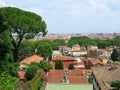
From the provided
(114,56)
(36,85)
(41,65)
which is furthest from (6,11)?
(114,56)

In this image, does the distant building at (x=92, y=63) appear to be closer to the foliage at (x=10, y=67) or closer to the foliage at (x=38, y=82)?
the foliage at (x=38, y=82)

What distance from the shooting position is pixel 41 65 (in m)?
35.9

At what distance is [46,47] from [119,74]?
1389 inches

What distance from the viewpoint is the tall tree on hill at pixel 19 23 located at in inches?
858

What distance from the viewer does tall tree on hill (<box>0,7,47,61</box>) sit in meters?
21.8

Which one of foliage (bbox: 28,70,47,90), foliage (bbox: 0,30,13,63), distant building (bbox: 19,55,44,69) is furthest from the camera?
distant building (bbox: 19,55,44,69)

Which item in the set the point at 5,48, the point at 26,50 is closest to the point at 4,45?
the point at 5,48

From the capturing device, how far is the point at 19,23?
2202cm

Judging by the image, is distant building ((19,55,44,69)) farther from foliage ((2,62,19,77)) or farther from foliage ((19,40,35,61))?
foliage ((2,62,19,77))

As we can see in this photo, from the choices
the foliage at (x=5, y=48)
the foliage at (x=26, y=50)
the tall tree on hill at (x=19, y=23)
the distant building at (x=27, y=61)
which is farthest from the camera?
the foliage at (x=26, y=50)

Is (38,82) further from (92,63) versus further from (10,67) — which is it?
(92,63)

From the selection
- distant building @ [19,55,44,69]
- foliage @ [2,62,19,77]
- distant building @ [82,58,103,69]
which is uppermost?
foliage @ [2,62,19,77]

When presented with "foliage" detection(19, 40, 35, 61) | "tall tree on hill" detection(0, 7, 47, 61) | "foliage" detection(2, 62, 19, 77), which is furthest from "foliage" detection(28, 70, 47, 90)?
"foliage" detection(19, 40, 35, 61)

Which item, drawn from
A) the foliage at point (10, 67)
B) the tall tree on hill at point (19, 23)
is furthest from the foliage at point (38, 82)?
the foliage at point (10, 67)
